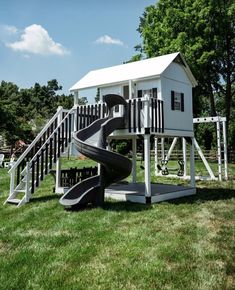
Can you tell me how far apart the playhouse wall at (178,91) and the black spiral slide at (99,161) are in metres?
1.62

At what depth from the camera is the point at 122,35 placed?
16.8m

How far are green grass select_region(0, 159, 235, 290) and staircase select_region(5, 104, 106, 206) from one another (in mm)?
1015

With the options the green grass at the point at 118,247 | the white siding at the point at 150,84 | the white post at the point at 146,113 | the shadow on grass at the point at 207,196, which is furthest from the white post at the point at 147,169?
the white siding at the point at 150,84

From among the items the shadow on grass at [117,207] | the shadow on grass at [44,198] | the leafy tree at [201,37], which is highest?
the leafy tree at [201,37]

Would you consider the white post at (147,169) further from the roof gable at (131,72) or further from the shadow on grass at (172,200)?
the roof gable at (131,72)

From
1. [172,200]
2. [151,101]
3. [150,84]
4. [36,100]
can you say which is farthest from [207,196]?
[36,100]

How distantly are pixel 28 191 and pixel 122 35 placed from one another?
10.1m

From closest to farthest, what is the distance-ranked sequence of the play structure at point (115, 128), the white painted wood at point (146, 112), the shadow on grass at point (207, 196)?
the play structure at point (115, 128)
the white painted wood at point (146, 112)
the shadow on grass at point (207, 196)

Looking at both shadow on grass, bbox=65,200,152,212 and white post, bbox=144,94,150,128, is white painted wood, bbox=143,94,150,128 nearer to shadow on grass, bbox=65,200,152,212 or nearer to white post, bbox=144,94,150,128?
white post, bbox=144,94,150,128

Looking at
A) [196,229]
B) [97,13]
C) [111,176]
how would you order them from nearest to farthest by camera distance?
[196,229] → [111,176] → [97,13]

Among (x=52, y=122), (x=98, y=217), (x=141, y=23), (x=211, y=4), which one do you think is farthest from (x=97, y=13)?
(x=141, y=23)

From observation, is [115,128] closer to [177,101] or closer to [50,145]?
[50,145]

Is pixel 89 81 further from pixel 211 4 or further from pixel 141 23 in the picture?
pixel 141 23

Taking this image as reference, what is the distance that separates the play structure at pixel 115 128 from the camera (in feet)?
30.5
